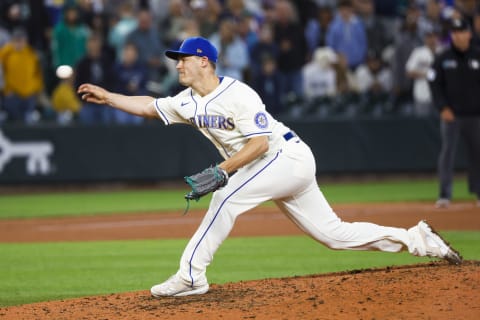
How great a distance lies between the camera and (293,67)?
57.7ft

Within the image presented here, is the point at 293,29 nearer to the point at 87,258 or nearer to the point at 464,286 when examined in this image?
the point at 87,258

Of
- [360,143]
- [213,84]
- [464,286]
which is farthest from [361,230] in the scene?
[360,143]

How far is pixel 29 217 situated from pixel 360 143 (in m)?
6.34

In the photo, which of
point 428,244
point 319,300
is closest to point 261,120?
point 319,300

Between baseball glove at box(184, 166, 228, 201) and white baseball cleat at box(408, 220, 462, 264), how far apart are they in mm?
→ 1623

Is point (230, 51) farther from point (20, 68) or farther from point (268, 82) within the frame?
point (20, 68)

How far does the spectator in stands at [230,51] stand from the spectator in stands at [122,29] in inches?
61.0

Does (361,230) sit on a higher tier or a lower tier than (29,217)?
higher

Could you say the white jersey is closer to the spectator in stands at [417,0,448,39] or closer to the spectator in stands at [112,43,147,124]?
the spectator in stands at [112,43,147,124]

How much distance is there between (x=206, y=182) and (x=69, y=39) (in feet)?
37.0

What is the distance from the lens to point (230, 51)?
17.1 m

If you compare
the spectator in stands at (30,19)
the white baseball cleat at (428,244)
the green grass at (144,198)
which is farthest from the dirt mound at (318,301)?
the spectator in stands at (30,19)

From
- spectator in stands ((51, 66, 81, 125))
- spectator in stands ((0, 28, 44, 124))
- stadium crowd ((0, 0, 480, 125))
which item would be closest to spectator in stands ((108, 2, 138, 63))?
stadium crowd ((0, 0, 480, 125))

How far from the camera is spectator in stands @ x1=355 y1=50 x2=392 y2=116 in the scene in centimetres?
1762
